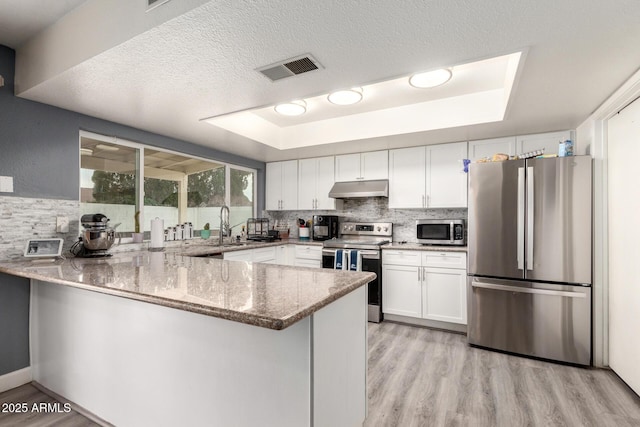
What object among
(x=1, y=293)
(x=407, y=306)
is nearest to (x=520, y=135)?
(x=407, y=306)

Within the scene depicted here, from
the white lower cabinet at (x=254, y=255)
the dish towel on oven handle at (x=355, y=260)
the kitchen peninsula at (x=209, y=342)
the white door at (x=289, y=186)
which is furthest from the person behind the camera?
the white door at (x=289, y=186)

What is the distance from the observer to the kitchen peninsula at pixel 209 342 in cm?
115

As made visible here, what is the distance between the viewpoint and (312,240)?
4637 mm

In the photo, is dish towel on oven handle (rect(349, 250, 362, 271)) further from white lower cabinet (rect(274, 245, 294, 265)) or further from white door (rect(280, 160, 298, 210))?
white door (rect(280, 160, 298, 210))

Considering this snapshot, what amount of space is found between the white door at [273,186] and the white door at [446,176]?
7.44 feet

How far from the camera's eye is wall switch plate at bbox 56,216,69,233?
8.01 feet

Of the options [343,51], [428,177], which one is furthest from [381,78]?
[428,177]

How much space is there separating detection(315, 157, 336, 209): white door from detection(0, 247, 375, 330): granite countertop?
2535 mm

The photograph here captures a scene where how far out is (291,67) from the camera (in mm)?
1899

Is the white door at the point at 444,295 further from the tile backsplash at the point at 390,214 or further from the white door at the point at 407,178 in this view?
the white door at the point at 407,178

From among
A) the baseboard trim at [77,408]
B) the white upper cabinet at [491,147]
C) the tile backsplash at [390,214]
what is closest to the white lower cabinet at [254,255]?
the tile backsplash at [390,214]

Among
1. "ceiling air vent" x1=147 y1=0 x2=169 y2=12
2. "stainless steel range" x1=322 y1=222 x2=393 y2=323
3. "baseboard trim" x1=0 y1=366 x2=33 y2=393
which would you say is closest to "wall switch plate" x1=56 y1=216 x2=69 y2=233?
"baseboard trim" x1=0 y1=366 x2=33 y2=393

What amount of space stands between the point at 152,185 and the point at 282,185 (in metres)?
1.93

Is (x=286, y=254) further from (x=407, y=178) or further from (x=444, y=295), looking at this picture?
(x=444, y=295)
